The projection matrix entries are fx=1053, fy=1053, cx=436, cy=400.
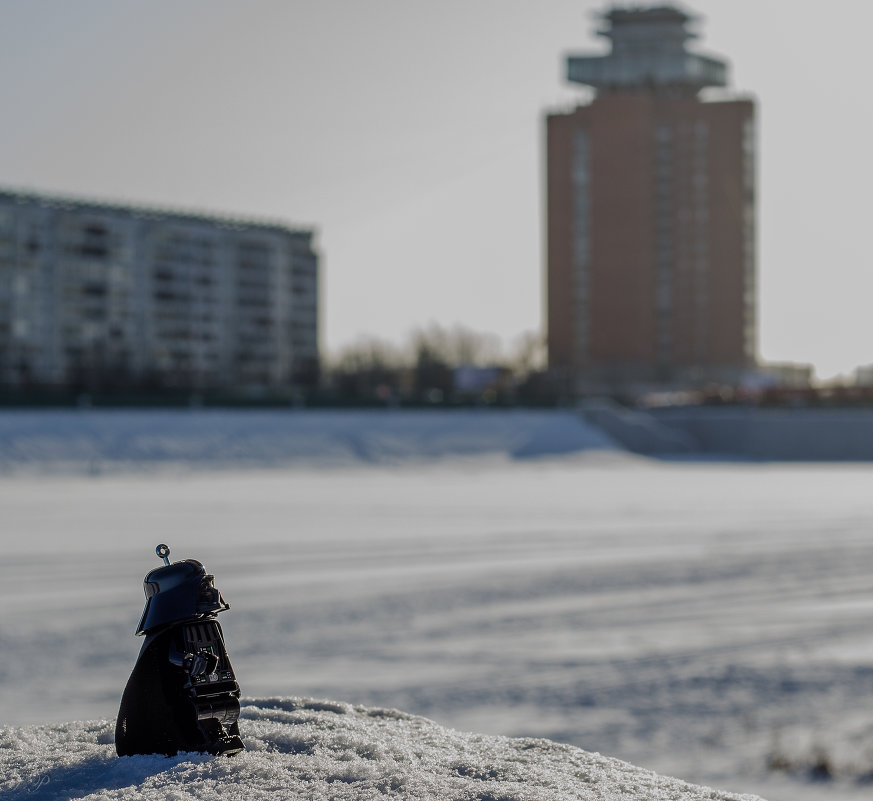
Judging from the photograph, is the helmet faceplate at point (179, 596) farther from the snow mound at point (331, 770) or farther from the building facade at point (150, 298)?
the building facade at point (150, 298)

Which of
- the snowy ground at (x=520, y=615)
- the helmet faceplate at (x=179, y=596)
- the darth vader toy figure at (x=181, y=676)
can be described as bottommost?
the snowy ground at (x=520, y=615)

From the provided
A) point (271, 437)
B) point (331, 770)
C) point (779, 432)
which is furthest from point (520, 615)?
point (779, 432)

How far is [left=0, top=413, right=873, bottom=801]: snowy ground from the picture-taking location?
25.7 ft

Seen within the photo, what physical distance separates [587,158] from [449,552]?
4435 inches

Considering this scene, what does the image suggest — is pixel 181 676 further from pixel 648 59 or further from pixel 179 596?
pixel 648 59

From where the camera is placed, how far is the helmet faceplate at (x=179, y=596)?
10.7ft

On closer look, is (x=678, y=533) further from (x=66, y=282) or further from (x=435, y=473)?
(x=66, y=282)

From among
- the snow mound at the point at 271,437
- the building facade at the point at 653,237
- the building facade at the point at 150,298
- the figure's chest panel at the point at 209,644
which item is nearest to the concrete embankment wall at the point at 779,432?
the snow mound at the point at 271,437

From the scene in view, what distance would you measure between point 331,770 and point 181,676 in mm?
552

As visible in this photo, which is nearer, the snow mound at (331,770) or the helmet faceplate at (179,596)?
the snow mound at (331,770)

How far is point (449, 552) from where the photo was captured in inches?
683

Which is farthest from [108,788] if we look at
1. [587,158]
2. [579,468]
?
[587,158]

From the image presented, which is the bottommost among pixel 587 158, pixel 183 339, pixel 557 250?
pixel 183 339

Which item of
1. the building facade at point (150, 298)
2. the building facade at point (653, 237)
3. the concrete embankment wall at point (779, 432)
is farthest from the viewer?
the building facade at point (653, 237)
